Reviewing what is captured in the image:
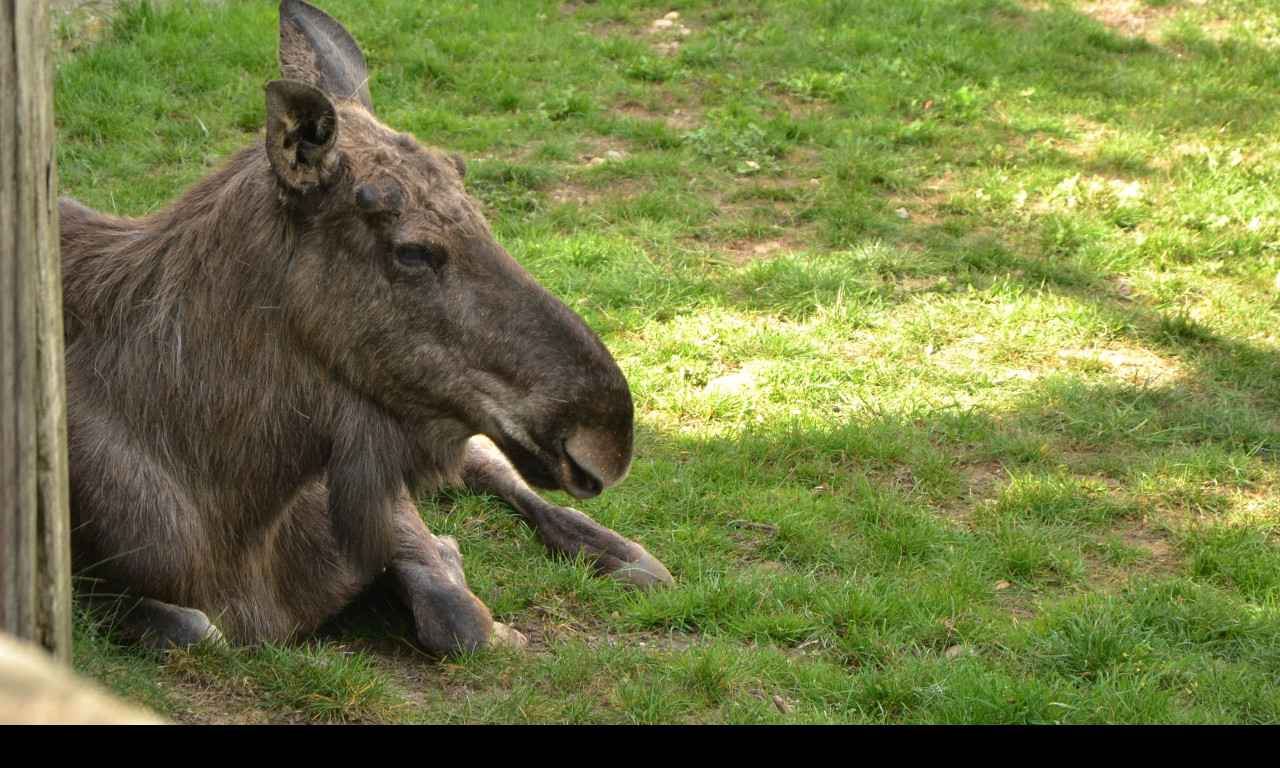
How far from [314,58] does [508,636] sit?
219 cm

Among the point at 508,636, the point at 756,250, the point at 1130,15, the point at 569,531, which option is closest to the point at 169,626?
the point at 508,636

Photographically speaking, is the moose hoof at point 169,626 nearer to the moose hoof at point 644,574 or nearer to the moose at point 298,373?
the moose at point 298,373

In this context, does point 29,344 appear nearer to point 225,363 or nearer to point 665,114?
point 225,363

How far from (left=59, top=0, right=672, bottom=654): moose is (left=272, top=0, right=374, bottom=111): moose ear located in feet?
1.05

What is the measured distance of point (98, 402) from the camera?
12.5ft

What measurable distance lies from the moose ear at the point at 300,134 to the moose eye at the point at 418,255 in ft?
1.05

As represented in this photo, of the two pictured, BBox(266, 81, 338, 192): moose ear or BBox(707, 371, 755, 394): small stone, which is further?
BBox(707, 371, 755, 394): small stone

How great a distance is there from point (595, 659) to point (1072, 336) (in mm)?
4234

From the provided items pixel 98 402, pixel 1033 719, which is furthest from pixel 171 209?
pixel 1033 719

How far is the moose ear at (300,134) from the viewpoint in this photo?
3.45 metres

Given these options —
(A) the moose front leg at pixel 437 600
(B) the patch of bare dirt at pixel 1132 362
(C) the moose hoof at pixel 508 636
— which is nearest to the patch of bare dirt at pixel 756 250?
(B) the patch of bare dirt at pixel 1132 362

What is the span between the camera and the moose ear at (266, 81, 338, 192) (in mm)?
3447

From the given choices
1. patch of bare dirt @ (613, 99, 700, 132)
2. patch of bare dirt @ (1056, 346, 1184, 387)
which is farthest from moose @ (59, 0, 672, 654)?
patch of bare dirt @ (613, 99, 700, 132)

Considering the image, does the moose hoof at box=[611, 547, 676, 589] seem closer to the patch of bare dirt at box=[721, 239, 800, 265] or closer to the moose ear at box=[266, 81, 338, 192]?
the moose ear at box=[266, 81, 338, 192]
